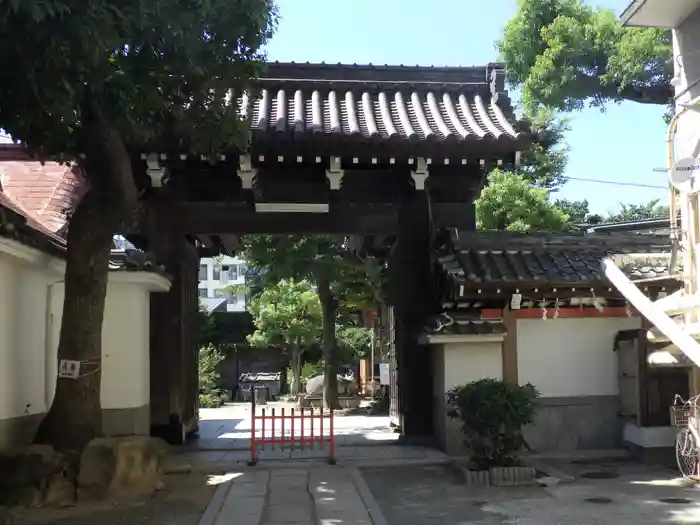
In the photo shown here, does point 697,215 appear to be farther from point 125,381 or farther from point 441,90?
point 125,381

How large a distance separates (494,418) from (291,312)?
780 inches

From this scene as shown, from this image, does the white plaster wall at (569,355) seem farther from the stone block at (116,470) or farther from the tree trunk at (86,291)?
the tree trunk at (86,291)

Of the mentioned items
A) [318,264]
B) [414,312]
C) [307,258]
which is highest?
[307,258]

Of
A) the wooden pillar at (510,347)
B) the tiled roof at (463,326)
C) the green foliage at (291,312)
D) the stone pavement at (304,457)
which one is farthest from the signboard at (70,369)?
the green foliage at (291,312)

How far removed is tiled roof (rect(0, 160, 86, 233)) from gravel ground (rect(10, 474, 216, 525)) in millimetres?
5364

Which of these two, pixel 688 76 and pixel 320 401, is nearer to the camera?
pixel 688 76

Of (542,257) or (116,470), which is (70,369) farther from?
(542,257)

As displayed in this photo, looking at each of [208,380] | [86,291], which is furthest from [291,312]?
[86,291]

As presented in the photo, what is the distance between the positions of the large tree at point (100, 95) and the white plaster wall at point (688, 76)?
20.5ft

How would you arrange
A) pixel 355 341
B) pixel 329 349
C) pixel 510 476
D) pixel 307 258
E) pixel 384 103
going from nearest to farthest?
1. pixel 510 476
2. pixel 384 103
3. pixel 307 258
4. pixel 329 349
5. pixel 355 341

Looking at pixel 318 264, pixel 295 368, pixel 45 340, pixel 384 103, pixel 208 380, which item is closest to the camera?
pixel 45 340

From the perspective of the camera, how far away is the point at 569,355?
1194cm

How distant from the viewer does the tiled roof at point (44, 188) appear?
1267 cm

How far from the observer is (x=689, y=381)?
35.4 ft
